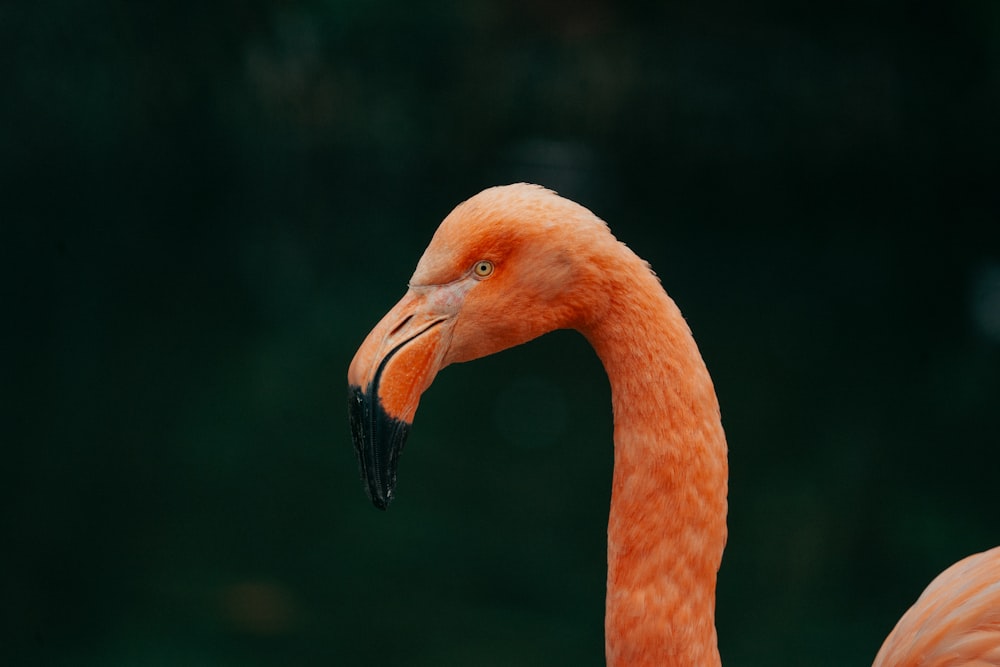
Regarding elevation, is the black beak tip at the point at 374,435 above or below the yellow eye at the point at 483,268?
below

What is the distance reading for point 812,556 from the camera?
464 centimetres

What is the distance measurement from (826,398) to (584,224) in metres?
4.84

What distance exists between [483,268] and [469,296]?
0.04 meters

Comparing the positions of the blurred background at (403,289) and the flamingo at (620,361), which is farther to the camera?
the blurred background at (403,289)

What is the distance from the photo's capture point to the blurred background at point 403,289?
439cm

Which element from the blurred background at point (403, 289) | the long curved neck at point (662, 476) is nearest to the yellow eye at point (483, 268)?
the long curved neck at point (662, 476)

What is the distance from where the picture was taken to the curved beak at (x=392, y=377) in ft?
4.37

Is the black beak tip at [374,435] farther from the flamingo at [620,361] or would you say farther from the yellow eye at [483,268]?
the yellow eye at [483,268]

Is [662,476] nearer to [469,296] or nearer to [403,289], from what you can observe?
[469,296]

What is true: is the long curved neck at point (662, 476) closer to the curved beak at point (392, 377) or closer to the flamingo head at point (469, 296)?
the flamingo head at point (469, 296)

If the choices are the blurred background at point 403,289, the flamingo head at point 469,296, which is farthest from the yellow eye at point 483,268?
the blurred background at point 403,289

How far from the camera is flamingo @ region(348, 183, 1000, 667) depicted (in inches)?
53.7

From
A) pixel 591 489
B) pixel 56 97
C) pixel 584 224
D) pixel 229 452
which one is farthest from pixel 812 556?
pixel 56 97

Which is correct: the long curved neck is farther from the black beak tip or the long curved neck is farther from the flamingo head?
the black beak tip
